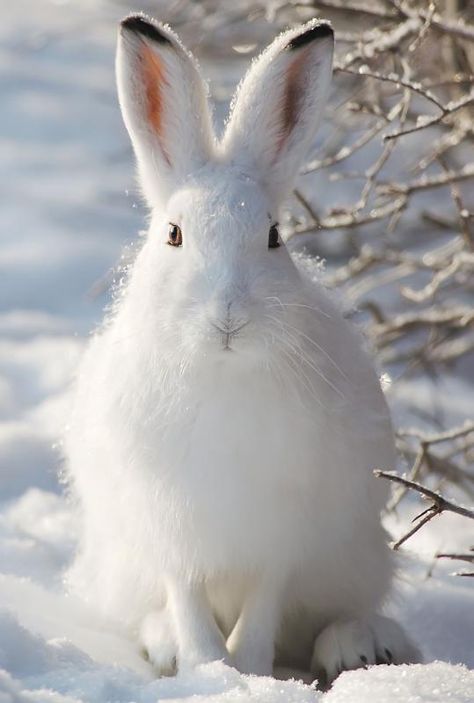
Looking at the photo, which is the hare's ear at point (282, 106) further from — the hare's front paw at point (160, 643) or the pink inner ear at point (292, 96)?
the hare's front paw at point (160, 643)

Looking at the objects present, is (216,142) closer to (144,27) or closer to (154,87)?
(154,87)

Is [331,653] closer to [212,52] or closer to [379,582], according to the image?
[379,582]

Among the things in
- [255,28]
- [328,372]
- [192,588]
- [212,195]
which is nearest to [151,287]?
[212,195]

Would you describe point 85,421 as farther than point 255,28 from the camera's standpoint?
No

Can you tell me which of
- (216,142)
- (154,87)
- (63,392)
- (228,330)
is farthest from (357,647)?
(63,392)

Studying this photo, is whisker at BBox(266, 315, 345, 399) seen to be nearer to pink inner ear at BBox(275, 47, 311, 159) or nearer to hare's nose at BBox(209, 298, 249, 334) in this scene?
hare's nose at BBox(209, 298, 249, 334)

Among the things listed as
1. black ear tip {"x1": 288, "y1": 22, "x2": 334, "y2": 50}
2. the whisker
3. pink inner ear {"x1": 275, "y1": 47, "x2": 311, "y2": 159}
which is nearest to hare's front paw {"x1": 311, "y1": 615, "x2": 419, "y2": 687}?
the whisker

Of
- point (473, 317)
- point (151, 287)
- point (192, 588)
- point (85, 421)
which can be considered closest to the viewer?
point (151, 287)
